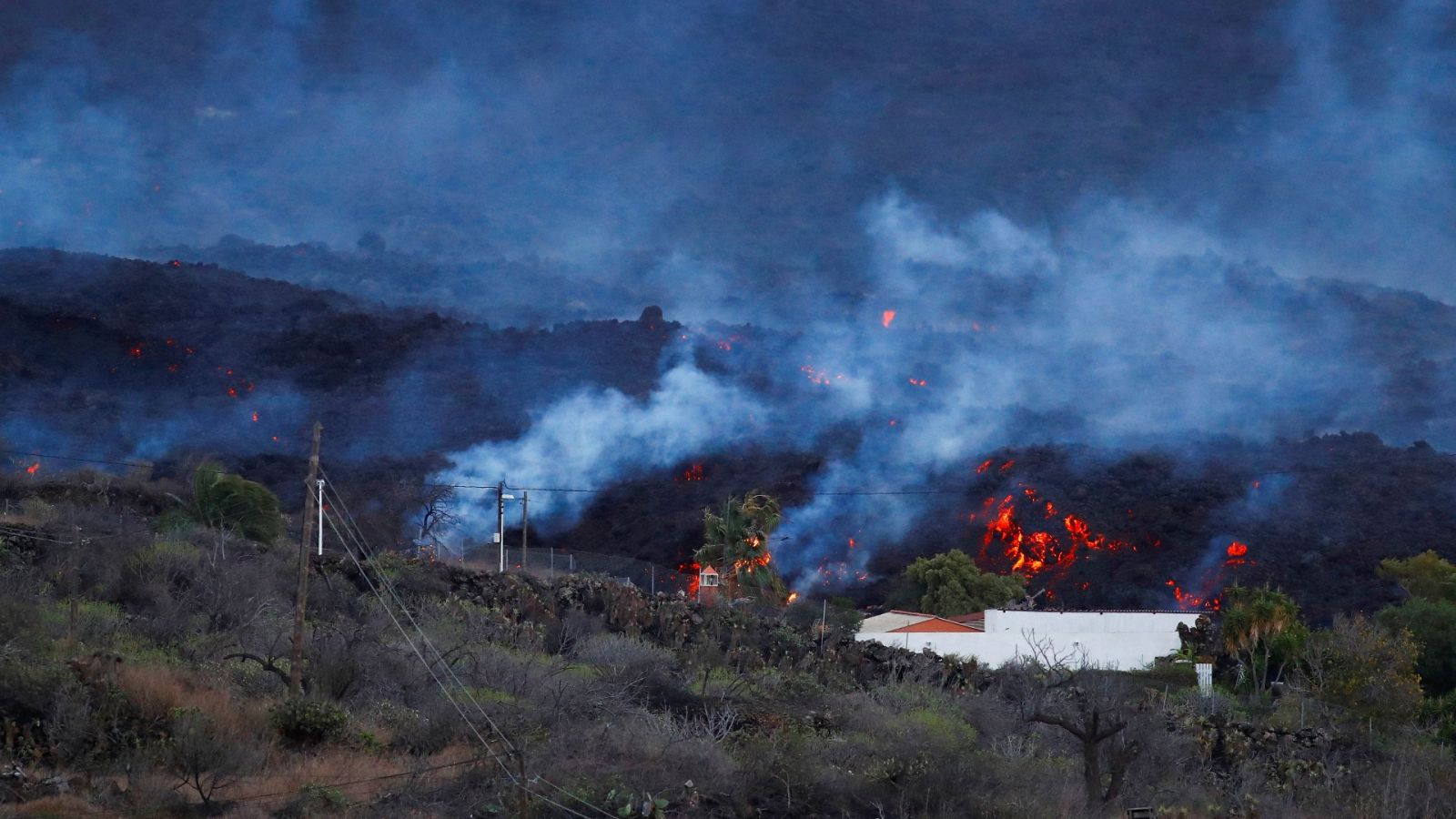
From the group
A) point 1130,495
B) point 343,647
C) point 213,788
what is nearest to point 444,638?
point 343,647

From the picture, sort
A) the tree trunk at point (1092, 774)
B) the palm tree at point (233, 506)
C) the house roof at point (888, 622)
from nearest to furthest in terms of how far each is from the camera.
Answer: the tree trunk at point (1092, 774) → the palm tree at point (233, 506) → the house roof at point (888, 622)

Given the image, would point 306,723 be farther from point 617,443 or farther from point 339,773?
point 617,443

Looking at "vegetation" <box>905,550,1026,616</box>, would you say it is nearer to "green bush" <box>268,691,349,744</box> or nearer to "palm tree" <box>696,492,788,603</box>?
"palm tree" <box>696,492,788,603</box>

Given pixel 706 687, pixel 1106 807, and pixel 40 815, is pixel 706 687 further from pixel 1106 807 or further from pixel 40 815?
pixel 40 815

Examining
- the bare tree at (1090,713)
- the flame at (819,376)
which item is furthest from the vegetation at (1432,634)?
the flame at (819,376)

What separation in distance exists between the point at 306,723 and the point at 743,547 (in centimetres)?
3959

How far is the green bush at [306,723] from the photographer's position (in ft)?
80.3

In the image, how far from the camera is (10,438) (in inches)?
3991

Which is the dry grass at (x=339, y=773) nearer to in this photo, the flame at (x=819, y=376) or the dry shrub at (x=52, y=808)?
the dry shrub at (x=52, y=808)

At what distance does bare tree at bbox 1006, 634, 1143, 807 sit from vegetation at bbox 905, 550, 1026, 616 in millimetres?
35421

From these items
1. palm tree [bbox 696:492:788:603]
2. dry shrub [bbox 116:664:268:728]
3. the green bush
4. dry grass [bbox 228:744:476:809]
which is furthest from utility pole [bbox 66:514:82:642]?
palm tree [bbox 696:492:788:603]

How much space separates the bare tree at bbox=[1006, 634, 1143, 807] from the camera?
25.8 m

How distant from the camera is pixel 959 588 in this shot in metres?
80.4

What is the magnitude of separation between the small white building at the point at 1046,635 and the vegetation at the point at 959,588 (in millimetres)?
17235
